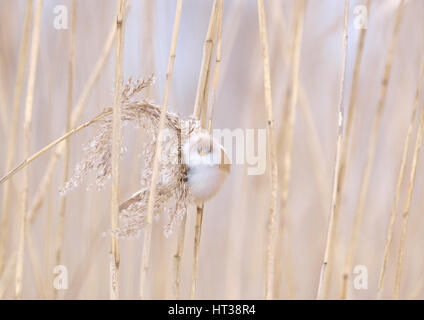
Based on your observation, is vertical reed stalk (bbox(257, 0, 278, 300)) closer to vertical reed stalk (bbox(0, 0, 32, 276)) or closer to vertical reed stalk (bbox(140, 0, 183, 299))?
vertical reed stalk (bbox(140, 0, 183, 299))

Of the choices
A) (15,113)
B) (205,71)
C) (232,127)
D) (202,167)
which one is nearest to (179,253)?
(202,167)

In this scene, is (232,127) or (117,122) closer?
(117,122)

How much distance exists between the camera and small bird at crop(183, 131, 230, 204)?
59cm

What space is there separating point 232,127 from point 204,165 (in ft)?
2.81

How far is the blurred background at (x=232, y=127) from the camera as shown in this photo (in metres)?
0.98

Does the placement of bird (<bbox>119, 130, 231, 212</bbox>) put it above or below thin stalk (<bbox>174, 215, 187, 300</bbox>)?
above

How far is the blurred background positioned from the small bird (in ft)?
0.89

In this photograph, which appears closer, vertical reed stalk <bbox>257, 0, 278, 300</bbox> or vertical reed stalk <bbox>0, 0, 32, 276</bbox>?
vertical reed stalk <bbox>257, 0, 278, 300</bbox>

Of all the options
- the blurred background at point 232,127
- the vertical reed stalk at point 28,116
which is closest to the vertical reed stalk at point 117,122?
the vertical reed stalk at point 28,116

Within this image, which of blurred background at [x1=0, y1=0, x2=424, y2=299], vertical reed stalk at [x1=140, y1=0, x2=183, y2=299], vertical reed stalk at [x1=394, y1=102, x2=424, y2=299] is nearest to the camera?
vertical reed stalk at [x1=140, y1=0, x2=183, y2=299]

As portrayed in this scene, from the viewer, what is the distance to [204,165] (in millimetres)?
590

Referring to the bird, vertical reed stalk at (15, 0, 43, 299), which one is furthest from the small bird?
vertical reed stalk at (15, 0, 43, 299)

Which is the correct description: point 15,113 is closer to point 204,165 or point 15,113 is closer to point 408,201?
point 204,165

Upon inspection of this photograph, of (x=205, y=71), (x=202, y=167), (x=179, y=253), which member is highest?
(x=205, y=71)
